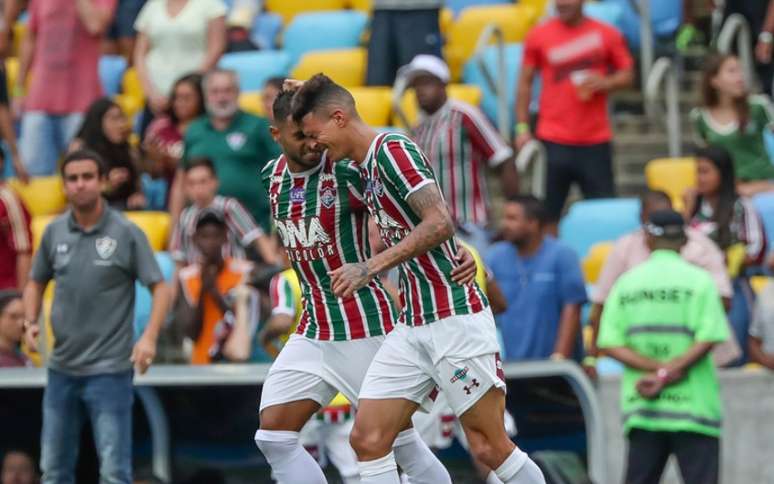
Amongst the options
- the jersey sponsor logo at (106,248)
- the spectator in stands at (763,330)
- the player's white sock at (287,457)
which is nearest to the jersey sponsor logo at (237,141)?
the jersey sponsor logo at (106,248)

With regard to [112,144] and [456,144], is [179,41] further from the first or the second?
[456,144]

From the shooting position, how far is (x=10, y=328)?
1201cm

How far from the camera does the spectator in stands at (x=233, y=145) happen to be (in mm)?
13500

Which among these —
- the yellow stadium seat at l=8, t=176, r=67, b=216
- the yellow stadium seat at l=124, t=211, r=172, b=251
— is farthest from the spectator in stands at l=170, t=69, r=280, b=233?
the yellow stadium seat at l=8, t=176, r=67, b=216

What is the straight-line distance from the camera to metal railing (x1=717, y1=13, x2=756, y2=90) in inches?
606

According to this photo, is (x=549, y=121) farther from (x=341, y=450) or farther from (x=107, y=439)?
(x=107, y=439)

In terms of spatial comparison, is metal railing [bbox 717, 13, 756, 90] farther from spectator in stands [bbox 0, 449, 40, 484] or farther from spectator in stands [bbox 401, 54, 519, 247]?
spectator in stands [bbox 0, 449, 40, 484]

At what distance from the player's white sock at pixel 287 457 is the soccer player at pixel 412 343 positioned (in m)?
0.48

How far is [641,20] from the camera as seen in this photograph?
16156 millimetres

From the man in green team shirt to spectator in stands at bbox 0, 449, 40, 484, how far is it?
3395mm

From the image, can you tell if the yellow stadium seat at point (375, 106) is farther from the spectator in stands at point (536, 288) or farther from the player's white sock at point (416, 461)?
the player's white sock at point (416, 461)

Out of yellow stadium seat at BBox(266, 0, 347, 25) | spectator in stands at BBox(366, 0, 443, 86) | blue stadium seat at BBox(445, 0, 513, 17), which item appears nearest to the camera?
spectator in stands at BBox(366, 0, 443, 86)

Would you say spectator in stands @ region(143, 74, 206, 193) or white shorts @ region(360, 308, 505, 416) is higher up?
spectator in stands @ region(143, 74, 206, 193)

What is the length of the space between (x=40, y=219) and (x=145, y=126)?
1.37 metres
